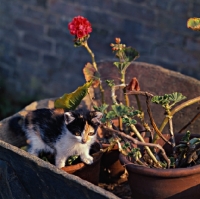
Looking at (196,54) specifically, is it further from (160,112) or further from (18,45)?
(18,45)

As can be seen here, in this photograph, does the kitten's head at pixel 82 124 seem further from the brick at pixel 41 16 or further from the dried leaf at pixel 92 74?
the brick at pixel 41 16

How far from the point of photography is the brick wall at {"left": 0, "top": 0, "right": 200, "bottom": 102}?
342 cm

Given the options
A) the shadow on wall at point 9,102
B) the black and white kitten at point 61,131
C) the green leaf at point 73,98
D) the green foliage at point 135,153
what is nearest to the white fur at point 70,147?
the black and white kitten at point 61,131

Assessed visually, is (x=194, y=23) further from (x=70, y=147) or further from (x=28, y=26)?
(x=28, y=26)

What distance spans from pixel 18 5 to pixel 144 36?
111 cm

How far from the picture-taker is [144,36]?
3559 mm

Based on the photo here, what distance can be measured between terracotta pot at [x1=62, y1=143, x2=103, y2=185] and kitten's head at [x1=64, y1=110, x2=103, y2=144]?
8cm

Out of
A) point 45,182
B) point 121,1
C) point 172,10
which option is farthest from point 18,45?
point 45,182

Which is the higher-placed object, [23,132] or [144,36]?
[144,36]

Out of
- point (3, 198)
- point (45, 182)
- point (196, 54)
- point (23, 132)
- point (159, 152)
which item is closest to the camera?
point (45, 182)

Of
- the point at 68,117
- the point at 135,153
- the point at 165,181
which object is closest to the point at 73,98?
the point at 68,117

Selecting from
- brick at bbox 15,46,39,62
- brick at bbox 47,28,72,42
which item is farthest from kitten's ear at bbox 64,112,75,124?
brick at bbox 15,46,39,62

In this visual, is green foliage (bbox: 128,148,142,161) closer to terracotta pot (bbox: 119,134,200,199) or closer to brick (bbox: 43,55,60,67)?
terracotta pot (bbox: 119,134,200,199)

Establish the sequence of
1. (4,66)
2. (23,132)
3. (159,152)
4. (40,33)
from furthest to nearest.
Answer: (4,66) < (40,33) < (23,132) < (159,152)
